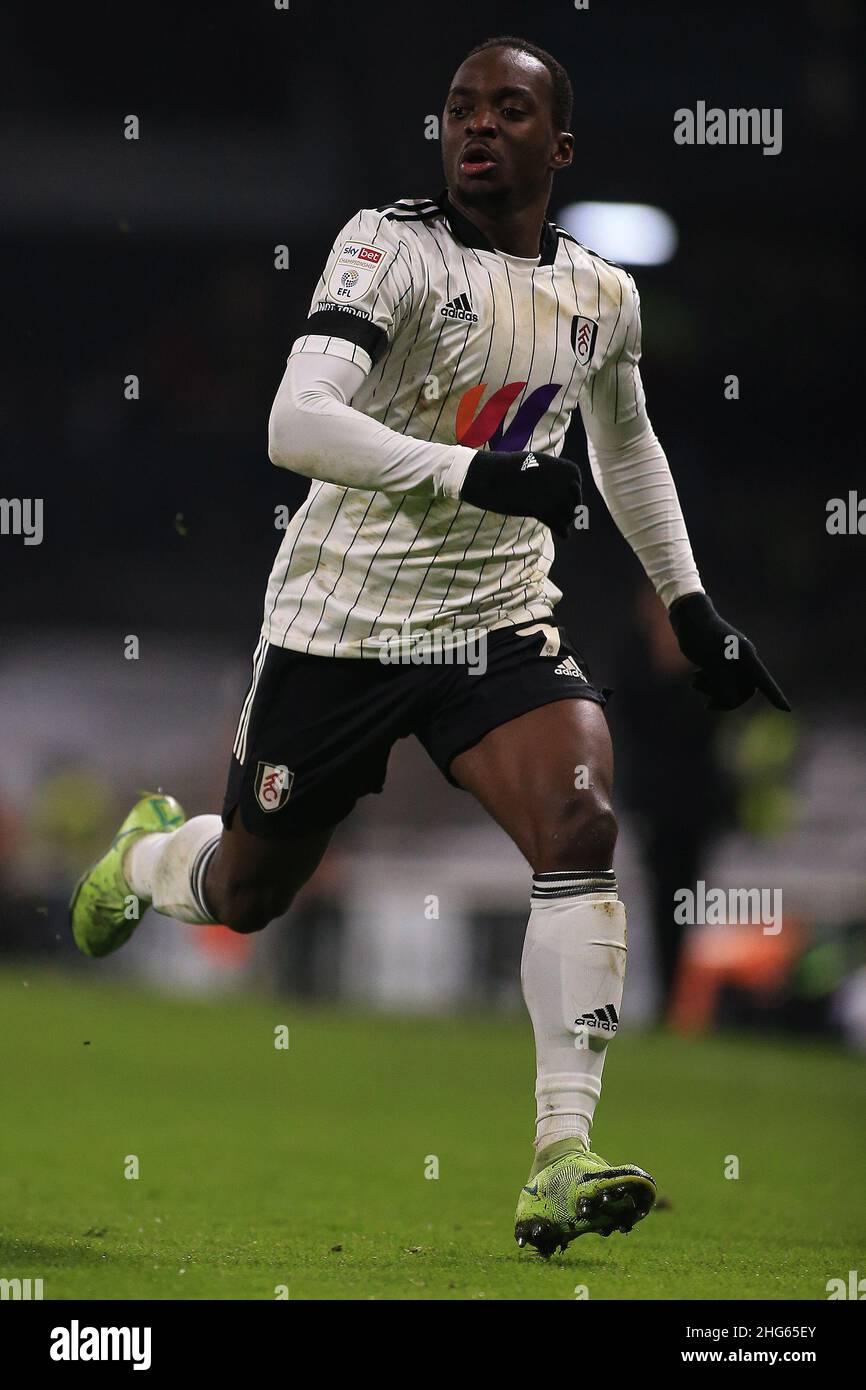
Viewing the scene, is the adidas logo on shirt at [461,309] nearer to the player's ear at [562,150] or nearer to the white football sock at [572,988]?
the player's ear at [562,150]

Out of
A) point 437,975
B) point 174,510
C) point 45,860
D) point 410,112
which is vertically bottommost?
point 437,975

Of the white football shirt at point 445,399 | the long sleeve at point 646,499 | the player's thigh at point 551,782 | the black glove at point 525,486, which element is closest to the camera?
the black glove at point 525,486

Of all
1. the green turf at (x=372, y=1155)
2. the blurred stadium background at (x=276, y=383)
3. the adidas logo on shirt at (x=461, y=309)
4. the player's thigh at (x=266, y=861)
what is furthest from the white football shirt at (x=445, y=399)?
the blurred stadium background at (x=276, y=383)

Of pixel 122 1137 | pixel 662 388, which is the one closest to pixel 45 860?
pixel 662 388

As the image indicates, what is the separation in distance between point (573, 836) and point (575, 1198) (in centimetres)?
56

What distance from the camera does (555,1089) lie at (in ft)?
9.80

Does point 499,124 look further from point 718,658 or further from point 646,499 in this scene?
point 718,658

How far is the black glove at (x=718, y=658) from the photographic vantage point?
11.4 ft

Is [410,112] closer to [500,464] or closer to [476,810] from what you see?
[476,810]

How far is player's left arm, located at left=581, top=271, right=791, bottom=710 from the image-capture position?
3.46 metres

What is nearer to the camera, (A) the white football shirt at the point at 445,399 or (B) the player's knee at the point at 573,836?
(B) the player's knee at the point at 573,836

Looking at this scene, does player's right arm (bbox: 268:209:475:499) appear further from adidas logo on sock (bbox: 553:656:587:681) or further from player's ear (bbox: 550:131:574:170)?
adidas logo on sock (bbox: 553:656:587:681)

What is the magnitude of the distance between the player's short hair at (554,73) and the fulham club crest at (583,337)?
1.10 ft

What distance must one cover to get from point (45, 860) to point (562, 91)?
1012 centimetres
